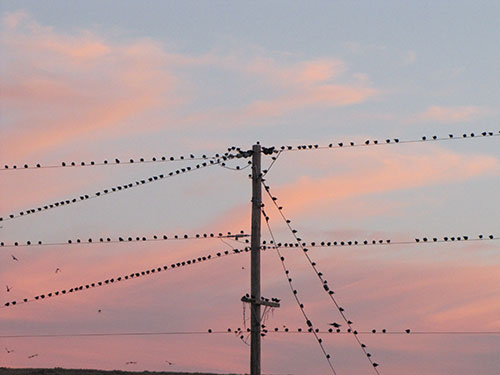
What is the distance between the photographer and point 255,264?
40.7 meters

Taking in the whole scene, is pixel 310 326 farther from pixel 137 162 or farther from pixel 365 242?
pixel 137 162

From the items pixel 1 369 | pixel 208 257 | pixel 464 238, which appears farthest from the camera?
pixel 1 369

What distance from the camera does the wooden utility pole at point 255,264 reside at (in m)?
40.4

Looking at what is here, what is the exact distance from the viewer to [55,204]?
1711 inches

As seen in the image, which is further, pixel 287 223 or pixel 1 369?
pixel 1 369

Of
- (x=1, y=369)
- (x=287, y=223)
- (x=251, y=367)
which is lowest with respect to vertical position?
(x=1, y=369)

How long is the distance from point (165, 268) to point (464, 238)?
11.9m

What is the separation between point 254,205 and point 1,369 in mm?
31516

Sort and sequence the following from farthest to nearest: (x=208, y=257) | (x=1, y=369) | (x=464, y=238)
Result: (x=1, y=369)
(x=208, y=257)
(x=464, y=238)

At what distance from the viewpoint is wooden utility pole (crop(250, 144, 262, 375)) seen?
40438 millimetres

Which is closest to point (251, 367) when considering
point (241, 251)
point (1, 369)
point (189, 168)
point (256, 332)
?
point (256, 332)

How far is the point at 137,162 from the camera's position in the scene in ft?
136

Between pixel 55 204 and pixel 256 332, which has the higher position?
pixel 55 204

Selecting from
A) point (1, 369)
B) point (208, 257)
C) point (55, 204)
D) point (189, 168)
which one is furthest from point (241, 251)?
point (1, 369)
